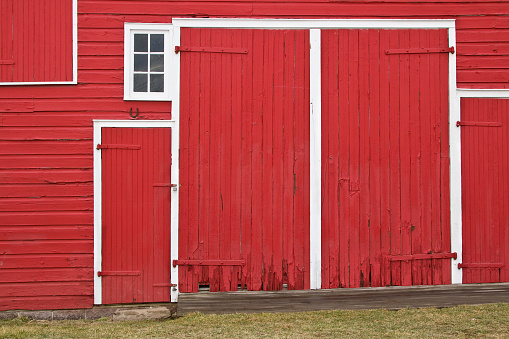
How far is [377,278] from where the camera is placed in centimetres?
722

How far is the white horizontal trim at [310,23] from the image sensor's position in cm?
723

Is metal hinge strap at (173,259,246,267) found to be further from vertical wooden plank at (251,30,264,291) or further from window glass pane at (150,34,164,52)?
window glass pane at (150,34,164,52)

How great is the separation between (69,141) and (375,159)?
4027mm

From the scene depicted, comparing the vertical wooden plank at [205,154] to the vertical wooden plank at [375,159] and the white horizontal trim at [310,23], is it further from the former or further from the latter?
the vertical wooden plank at [375,159]

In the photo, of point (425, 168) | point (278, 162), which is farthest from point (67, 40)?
point (425, 168)

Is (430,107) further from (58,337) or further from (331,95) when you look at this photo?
(58,337)

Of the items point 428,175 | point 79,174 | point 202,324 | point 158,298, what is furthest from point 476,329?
point 79,174

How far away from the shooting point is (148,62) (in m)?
7.32

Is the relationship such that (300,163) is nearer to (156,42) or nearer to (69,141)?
(156,42)

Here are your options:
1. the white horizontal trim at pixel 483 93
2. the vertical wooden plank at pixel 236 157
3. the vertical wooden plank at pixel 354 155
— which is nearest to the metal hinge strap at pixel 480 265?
the vertical wooden plank at pixel 354 155

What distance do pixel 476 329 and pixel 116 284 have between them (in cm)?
434

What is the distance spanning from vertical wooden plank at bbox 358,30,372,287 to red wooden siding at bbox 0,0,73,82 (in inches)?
152

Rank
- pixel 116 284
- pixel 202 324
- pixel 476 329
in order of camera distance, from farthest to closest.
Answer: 1. pixel 116 284
2. pixel 202 324
3. pixel 476 329

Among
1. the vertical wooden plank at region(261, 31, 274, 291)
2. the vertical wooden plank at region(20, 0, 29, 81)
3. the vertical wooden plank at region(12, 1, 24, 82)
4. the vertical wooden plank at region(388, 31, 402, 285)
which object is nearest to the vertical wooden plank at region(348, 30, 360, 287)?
the vertical wooden plank at region(388, 31, 402, 285)
